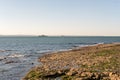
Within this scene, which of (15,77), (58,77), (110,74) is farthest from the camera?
(15,77)

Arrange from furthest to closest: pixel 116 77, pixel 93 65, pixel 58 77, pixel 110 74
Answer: pixel 93 65
pixel 58 77
pixel 110 74
pixel 116 77

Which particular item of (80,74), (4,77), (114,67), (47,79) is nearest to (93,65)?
(114,67)

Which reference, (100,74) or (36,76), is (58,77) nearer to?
(36,76)

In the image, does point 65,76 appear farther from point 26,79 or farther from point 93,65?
point 93,65

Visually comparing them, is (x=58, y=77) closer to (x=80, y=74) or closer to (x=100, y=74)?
(x=80, y=74)

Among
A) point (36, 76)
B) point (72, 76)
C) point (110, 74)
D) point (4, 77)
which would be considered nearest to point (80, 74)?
point (72, 76)

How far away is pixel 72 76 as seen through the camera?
2652 centimetres

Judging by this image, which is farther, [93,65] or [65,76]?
[93,65]

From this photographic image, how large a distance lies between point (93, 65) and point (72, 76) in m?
7.86

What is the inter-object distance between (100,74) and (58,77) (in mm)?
4686

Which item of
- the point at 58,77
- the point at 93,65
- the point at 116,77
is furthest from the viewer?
the point at 93,65

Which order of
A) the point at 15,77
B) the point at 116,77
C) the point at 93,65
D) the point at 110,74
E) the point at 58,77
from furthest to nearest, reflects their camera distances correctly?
the point at 93,65 < the point at 15,77 < the point at 58,77 < the point at 110,74 < the point at 116,77

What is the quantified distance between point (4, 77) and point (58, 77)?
7.69 metres

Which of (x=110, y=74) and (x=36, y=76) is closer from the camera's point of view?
(x=110, y=74)
